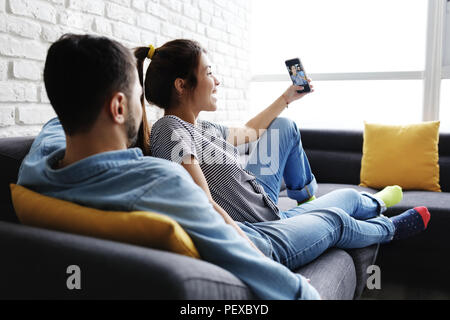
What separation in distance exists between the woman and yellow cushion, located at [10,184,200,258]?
0.42m

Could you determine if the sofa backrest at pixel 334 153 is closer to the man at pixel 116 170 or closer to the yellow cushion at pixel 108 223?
the man at pixel 116 170

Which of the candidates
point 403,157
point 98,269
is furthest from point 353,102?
point 98,269

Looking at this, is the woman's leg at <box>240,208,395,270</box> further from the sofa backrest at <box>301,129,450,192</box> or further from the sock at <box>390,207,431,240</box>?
the sofa backrest at <box>301,129,450,192</box>

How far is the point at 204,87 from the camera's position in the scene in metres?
1.59

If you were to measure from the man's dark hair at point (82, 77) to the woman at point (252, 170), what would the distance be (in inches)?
16.7

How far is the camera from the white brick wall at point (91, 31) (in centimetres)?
151

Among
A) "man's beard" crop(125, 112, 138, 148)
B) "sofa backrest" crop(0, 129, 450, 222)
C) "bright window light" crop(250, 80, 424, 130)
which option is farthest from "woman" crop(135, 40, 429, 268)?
"bright window light" crop(250, 80, 424, 130)

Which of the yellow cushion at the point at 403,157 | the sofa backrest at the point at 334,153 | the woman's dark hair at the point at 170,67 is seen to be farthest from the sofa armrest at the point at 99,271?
the sofa backrest at the point at 334,153

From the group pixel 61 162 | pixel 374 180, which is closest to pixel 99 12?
pixel 61 162

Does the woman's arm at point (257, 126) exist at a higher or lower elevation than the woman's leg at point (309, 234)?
higher

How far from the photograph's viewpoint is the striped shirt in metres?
1.38

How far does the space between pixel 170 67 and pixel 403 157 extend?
5.35 ft

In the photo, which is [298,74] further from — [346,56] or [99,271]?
[346,56]

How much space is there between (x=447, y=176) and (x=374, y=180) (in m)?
0.42
